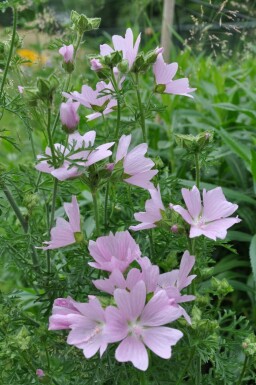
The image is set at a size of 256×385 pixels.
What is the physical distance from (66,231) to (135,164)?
5.1 inches

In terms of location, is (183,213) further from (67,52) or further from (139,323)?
(67,52)

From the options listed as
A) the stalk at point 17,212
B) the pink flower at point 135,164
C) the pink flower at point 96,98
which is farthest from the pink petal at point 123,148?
the stalk at point 17,212

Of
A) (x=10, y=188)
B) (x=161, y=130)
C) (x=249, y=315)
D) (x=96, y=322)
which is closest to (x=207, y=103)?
(x=161, y=130)

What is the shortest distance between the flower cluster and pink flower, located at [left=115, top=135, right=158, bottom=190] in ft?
0.30

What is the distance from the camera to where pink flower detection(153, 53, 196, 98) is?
1014mm

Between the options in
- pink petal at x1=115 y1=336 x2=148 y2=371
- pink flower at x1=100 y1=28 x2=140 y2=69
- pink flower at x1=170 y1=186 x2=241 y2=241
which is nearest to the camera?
pink petal at x1=115 y1=336 x2=148 y2=371

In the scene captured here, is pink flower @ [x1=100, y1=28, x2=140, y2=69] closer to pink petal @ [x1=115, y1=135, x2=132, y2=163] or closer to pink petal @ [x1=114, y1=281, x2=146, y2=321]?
pink petal @ [x1=115, y1=135, x2=132, y2=163]

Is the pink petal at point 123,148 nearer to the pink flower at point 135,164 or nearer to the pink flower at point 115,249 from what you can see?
the pink flower at point 135,164

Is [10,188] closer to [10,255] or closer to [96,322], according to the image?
[10,255]

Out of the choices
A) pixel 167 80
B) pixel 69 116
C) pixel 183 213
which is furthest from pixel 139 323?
pixel 167 80

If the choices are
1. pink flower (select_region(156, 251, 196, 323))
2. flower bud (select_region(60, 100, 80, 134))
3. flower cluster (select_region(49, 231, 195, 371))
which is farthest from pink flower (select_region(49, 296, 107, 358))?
flower bud (select_region(60, 100, 80, 134))

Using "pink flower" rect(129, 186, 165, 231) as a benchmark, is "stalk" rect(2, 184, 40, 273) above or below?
below

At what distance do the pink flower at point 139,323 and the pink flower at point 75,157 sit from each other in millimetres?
167

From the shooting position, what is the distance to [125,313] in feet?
2.62
